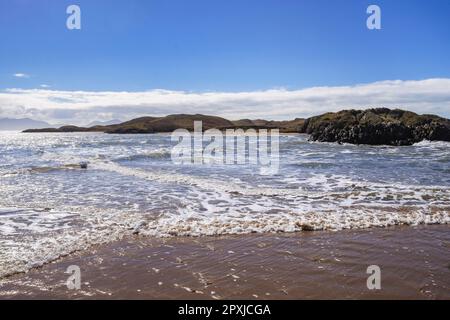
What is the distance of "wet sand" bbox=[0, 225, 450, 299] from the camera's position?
18.9ft

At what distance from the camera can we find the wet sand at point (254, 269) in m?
5.77

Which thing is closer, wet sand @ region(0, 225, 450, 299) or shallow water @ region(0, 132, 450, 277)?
wet sand @ region(0, 225, 450, 299)

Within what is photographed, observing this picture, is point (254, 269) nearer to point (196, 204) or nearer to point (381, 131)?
→ point (196, 204)

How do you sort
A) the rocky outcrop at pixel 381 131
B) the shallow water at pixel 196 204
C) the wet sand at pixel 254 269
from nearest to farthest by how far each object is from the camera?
the wet sand at pixel 254 269, the shallow water at pixel 196 204, the rocky outcrop at pixel 381 131

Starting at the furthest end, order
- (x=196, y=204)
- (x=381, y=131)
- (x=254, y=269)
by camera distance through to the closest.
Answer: (x=381, y=131) < (x=196, y=204) < (x=254, y=269)

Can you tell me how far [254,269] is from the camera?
21.8 ft

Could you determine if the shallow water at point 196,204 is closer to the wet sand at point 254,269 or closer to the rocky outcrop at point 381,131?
the wet sand at point 254,269

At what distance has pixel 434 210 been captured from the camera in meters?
11.1

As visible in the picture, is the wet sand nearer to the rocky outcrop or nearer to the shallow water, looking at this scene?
the shallow water

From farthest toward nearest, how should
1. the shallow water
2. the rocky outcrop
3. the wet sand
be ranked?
the rocky outcrop → the shallow water → the wet sand

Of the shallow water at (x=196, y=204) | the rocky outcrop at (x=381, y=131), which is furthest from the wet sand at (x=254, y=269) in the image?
the rocky outcrop at (x=381, y=131)

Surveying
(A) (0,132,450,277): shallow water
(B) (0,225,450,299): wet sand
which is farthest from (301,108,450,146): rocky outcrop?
(B) (0,225,450,299): wet sand

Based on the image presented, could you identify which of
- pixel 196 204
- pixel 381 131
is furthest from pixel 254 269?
pixel 381 131
